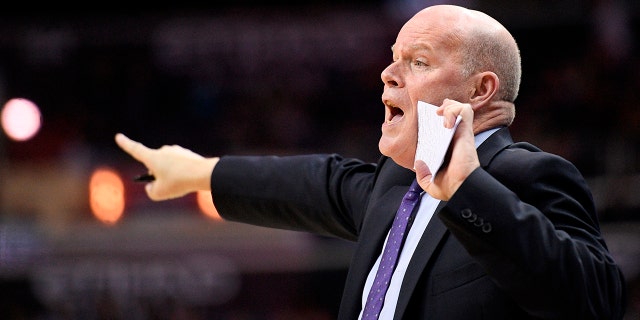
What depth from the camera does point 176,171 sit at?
2.46 m

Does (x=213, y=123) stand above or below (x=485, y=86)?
below

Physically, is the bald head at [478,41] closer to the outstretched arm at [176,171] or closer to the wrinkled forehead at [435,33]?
the wrinkled forehead at [435,33]

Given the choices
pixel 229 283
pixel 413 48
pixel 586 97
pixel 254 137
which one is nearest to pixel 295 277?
pixel 229 283

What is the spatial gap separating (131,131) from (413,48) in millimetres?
5023

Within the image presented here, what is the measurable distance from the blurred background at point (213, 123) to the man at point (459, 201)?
127 inches

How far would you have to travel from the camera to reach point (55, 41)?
709 cm

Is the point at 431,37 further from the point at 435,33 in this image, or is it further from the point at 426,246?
the point at 426,246

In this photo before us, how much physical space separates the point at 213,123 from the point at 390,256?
5.11 metres

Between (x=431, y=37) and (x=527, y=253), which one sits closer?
(x=527, y=253)

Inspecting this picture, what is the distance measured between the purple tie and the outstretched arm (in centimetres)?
69

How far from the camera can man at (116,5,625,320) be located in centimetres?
157

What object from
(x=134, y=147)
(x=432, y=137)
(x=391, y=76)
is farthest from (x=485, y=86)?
(x=134, y=147)

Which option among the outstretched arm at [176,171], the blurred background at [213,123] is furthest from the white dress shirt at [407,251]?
the blurred background at [213,123]

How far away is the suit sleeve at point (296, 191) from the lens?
2309mm
